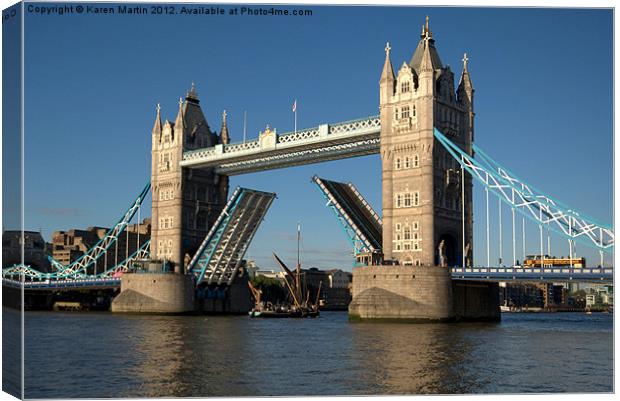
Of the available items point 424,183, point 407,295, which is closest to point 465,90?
point 424,183

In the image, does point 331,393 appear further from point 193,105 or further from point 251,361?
point 193,105

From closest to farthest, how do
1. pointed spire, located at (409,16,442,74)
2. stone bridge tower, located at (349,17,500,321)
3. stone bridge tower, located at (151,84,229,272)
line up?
stone bridge tower, located at (349,17,500,321), pointed spire, located at (409,16,442,74), stone bridge tower, located at (151,84,229,272)

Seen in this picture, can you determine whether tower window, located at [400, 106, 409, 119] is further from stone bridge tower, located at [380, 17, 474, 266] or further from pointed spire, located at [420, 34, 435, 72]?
pointed spire, located at [420, 34, 435, 72]

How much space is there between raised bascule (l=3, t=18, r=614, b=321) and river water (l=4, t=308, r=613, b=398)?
9705 millimetres

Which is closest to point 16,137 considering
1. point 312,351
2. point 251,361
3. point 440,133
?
point 251,361

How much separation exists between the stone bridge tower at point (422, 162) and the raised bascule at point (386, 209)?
0.33ft

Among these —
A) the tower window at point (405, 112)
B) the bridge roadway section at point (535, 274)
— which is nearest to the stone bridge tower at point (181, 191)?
the tower window at point (405, 112)

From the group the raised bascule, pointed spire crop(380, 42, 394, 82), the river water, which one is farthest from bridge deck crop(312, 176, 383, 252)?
the river water

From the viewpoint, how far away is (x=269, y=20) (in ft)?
85.8

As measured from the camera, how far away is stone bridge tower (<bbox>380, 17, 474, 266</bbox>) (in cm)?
7506

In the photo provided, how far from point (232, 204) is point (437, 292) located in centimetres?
2878

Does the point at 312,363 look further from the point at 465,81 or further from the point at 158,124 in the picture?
the point at 158,124

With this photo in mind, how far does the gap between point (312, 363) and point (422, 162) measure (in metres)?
39.0

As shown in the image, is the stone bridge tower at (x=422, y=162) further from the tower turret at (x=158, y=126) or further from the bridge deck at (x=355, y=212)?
the tower turret at (x=158, y=126)
